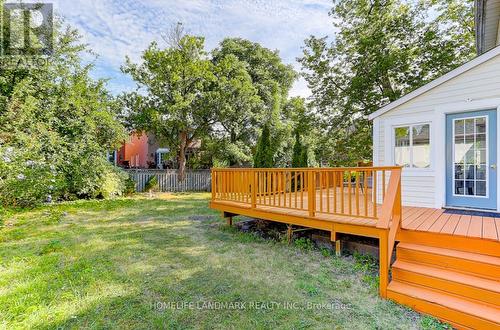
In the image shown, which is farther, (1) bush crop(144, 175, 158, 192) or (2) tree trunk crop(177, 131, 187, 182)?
(2) tree trunk crop(177, 131, 187, 182)

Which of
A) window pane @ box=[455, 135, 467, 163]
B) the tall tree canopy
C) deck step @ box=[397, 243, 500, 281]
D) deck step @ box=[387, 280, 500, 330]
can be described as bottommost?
deck step @ box=[387, 280, 500, 330]

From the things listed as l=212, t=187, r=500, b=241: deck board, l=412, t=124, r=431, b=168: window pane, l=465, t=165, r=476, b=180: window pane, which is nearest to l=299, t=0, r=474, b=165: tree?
l=412, t=124, r=431, b=168: window pane

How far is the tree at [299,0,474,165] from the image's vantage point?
33.9ft

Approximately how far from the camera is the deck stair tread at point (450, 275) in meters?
2.67

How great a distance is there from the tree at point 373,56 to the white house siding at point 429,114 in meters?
5.35

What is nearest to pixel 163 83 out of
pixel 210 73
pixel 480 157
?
pixel 210 73

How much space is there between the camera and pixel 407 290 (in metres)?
2.98

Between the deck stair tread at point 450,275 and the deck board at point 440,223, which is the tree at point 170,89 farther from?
the deck stair tread at point 450,275

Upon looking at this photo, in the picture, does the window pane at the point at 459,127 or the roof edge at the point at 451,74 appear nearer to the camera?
the roof edge at the point at 451,74

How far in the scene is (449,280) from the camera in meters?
2.83

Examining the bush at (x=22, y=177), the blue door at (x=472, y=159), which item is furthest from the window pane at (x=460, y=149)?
the bush at (x=22, y=177)

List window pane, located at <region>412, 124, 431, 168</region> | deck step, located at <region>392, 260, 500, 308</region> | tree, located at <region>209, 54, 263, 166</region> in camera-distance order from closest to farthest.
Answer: deck step, located at <region>392, 260, 500, 308</region> < window pane, located at <region>412, 124, 431, 168</region> < tree, located at <region>209, 54, 263, 166</region>

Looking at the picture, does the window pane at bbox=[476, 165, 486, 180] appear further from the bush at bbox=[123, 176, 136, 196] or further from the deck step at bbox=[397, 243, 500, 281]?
the bush at bbox=[123, 176, 136, 196]

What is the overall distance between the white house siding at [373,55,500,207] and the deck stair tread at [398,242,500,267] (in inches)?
99.7
